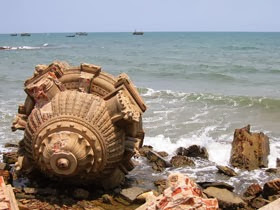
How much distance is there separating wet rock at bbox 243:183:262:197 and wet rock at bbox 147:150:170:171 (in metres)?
1.86

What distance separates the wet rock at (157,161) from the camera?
8.97 m

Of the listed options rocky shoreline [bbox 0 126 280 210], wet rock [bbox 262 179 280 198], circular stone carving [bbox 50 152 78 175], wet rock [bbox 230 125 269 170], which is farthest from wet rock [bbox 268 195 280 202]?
circular stone carving [bbox 50 152 78 175]

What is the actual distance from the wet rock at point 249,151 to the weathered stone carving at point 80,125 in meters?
2.84

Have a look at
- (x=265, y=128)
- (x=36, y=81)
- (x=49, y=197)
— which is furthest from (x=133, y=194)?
(x=265, y=128)

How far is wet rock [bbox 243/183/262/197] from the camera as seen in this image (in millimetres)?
7594

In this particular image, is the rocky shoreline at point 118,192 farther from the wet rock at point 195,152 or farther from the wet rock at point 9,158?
the wet rock at point 195,152

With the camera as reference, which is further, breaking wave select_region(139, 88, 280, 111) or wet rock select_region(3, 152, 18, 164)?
breaking wave select_region(139, 88, 280, 111)

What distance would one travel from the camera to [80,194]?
705 centimetres

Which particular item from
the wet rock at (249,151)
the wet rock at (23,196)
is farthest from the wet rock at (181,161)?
the wet rock at (23,196)

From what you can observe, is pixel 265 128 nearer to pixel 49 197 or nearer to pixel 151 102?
pixel 151 102

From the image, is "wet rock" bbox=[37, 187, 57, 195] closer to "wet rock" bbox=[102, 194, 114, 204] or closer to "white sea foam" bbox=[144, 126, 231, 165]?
"wet rock" bbox=[102, 194, 114, 204]

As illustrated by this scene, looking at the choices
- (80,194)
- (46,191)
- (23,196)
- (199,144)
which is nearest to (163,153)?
(199,144)

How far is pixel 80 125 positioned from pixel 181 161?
10.8 feet

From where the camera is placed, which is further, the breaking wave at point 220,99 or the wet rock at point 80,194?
the breaking wave at point 220,99
